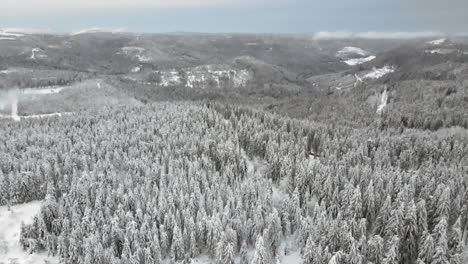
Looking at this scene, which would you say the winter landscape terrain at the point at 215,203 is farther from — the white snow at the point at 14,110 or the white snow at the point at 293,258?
the white snow at the point at 14,110

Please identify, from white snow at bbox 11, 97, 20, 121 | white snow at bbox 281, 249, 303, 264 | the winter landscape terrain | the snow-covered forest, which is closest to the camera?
the snow-covered forest

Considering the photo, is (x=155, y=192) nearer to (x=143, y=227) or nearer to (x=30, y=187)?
(x=143, y=227)

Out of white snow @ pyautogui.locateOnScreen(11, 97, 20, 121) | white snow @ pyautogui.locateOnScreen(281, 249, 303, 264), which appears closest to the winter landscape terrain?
white snow @ pyautogui.locateOnScreen(281, 249, 303, 264)

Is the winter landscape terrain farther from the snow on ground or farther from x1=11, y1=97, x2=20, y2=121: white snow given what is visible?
x1=11, y1=97, x2=20, y2=121: white snow

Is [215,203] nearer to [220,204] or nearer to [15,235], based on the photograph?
[220,204]

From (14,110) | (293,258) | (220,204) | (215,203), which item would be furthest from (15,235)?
(14,110)
